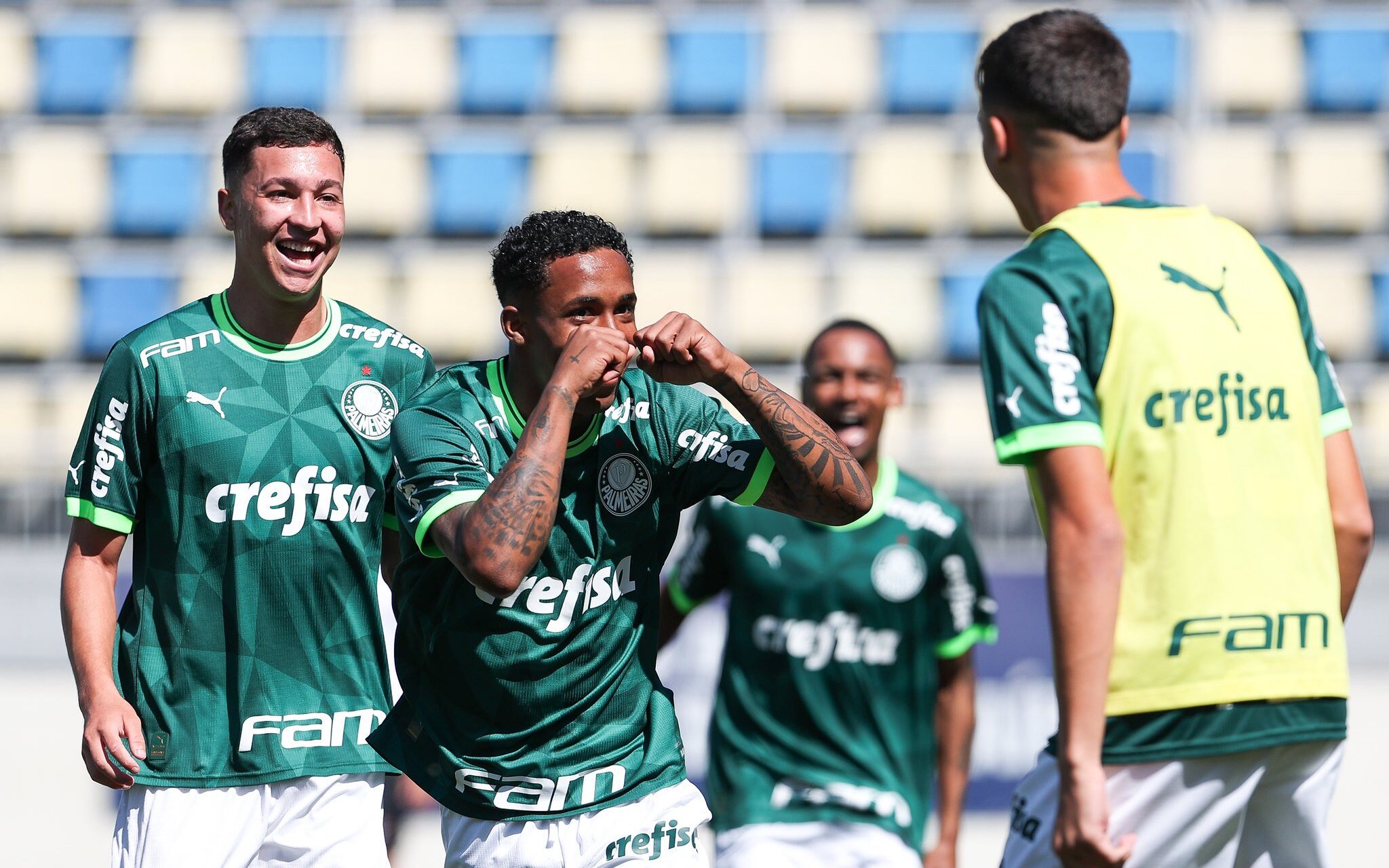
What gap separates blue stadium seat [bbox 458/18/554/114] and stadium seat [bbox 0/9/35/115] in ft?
10.5

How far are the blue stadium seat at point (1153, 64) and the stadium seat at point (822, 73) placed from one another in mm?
1779

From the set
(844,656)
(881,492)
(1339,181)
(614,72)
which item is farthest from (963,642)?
(1339,181)

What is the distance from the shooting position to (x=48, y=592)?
7.80m

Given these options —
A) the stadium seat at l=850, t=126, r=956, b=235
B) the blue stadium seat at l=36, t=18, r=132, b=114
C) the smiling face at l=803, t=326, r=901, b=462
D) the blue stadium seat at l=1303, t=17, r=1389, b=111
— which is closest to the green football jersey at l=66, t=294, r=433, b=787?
the smiling face at l=803, t=326, r=901, b=462

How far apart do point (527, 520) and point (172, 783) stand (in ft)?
4.16

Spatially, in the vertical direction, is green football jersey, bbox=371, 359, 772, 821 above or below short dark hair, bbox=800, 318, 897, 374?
below

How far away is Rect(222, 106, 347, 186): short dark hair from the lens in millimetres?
3670

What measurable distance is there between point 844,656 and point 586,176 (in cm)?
690

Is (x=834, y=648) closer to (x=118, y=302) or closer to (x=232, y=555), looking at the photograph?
(x=232, y=555)

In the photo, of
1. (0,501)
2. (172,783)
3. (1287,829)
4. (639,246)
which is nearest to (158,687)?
(172,783)

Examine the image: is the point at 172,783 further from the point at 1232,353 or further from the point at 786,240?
the point at 786,240

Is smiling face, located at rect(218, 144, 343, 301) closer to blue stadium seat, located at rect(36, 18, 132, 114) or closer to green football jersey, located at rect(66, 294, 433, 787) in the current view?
green football jersey, located at rect(66, 294, 433, 787)

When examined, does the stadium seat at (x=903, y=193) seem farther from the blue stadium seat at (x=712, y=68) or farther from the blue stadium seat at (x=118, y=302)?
the blue stadium seat at (x=118, y=302)

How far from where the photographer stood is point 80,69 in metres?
11.3
